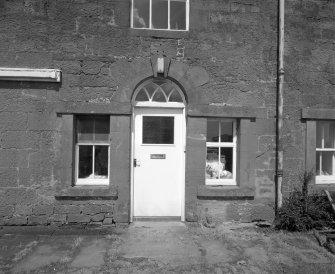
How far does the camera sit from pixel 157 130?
621 cm

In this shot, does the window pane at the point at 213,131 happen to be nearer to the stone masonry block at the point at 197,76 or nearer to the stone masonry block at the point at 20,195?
the stone masonry block at the point at 197,76

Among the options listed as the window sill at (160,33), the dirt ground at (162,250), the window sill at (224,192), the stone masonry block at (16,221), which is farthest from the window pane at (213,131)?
the stone masonry block at (16,221)

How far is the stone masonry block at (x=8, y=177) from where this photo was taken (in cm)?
576

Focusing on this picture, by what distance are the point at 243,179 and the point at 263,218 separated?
0.92 metres

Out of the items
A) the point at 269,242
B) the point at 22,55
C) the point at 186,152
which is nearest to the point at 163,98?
the point at 186,152

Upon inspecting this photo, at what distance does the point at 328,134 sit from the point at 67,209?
5.85 meters

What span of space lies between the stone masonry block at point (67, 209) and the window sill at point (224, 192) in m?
2.41

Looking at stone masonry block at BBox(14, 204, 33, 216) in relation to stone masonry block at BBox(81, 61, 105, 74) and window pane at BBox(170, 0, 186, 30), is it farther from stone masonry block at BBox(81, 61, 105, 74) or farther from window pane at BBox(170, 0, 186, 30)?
window pane at BBox(170, 0, 186, 30)

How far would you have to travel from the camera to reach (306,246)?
5.14 metres

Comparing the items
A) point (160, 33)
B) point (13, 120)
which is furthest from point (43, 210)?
point (160, 33)

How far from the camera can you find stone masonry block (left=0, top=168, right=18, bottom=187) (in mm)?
5762

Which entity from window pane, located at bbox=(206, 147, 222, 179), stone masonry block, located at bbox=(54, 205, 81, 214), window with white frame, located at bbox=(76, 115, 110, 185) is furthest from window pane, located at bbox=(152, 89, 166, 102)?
stone masonry block, located at bbox=(54, 205, 81, 214)

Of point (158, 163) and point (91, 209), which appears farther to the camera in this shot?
point (158, 163)

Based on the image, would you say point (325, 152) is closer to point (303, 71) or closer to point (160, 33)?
point (303, 71)
